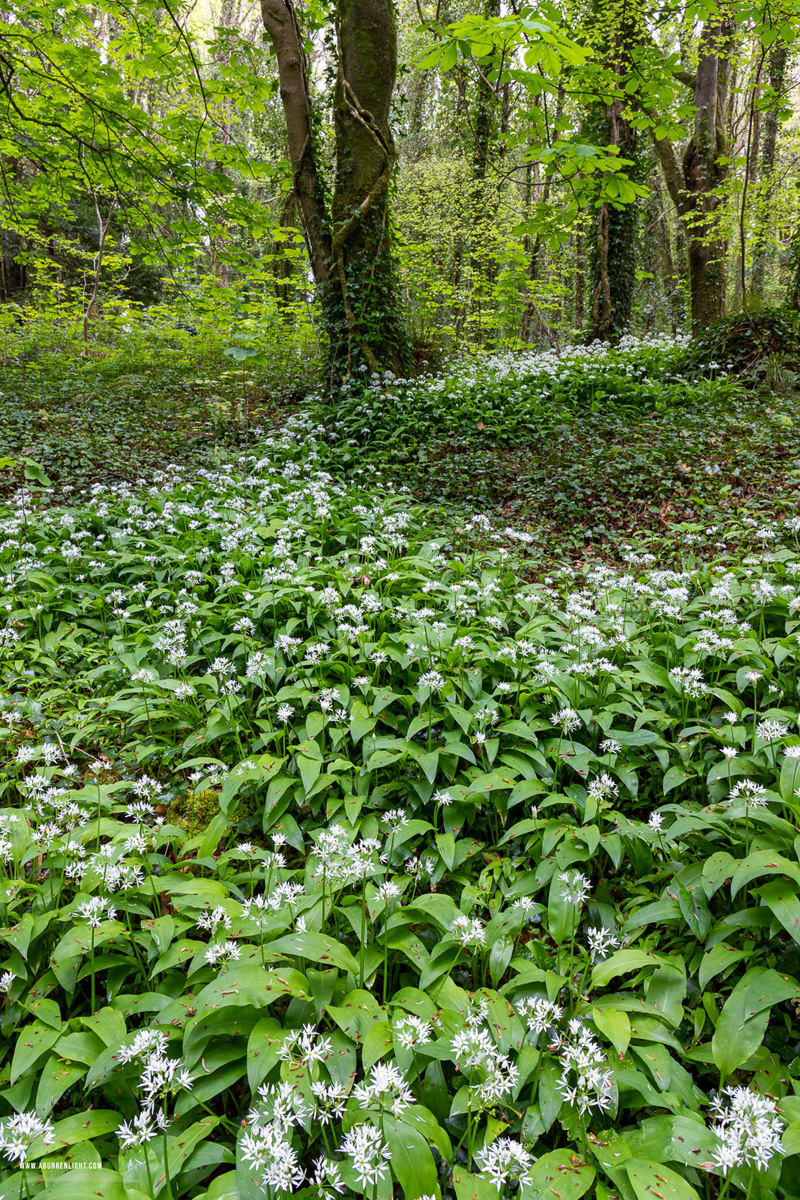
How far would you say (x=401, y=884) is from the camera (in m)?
2.37

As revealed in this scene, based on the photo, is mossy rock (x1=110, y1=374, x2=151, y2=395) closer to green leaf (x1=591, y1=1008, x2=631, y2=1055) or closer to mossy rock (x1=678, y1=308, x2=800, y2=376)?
mossy rock (x1=678, y1=308, x2=800, y2=376)

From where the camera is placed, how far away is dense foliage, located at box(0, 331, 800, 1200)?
158 centimetres

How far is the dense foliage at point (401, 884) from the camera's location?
1.58 meters

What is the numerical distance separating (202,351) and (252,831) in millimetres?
12861

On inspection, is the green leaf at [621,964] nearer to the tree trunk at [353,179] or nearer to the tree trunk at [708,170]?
the tree trunk at [353,179]

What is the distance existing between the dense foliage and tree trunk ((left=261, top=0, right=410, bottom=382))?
555cm

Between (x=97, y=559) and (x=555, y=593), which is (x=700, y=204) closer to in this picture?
(x=555, y=593)

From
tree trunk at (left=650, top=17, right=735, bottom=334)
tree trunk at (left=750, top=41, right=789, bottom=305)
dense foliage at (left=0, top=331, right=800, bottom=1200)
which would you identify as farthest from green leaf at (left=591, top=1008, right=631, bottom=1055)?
tree trunk at (left=750, top=41, right=789, bottom=305)

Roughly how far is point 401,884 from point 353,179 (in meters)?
9.89

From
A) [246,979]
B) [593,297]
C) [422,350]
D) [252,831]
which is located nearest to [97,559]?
[252,831]

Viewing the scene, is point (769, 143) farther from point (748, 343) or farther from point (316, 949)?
point (316, 949)

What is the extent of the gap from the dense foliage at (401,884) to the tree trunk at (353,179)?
5.55 m

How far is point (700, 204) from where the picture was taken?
1162cm

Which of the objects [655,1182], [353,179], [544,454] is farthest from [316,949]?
[353,179]
